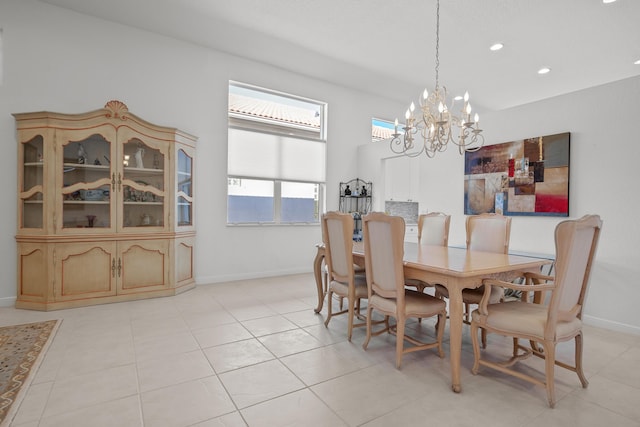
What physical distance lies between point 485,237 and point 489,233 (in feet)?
0.18

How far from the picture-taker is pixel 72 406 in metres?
1.75

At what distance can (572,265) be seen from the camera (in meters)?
1.78

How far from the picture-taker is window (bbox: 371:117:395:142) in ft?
21.2

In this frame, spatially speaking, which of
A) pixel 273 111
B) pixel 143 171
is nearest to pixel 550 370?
pixel 143 171

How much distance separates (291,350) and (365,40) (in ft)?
12.6

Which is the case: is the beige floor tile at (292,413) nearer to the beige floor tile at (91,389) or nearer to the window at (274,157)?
the beige floor tile at (91,389)

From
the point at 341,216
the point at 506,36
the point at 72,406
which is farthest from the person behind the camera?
the point at 506,36

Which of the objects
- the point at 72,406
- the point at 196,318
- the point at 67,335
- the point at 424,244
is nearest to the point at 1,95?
the point at 67,335

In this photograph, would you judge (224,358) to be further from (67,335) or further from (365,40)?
(365,40)

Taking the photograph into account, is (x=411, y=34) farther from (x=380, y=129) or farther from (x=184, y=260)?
(x=184, y=260)

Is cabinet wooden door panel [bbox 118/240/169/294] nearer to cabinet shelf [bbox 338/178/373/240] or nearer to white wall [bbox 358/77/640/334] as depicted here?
cabinet shelf [bbox 338/178/373/240]

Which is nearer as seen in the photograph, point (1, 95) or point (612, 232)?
point (612, 232)

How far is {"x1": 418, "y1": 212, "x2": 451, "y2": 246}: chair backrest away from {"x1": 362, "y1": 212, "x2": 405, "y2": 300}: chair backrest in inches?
54.7

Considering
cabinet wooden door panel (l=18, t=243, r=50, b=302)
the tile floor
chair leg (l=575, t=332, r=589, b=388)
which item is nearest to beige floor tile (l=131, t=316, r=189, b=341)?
the tile floor
